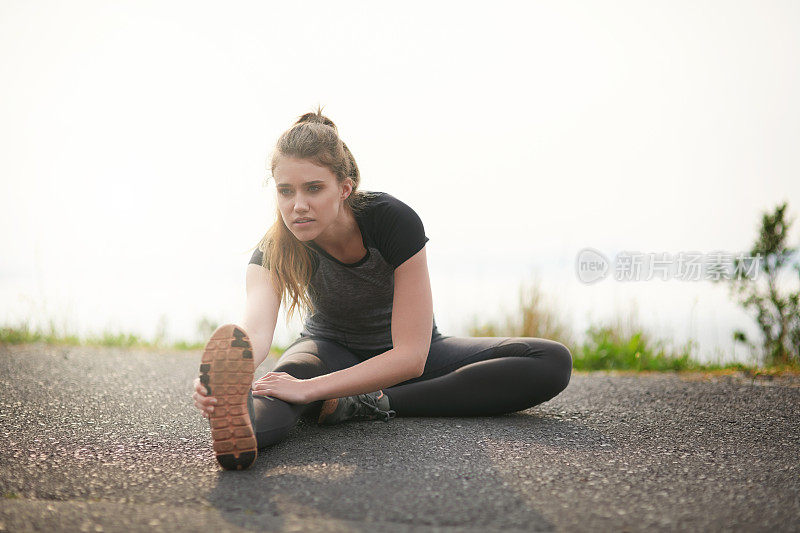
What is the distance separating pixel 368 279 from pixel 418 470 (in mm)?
969

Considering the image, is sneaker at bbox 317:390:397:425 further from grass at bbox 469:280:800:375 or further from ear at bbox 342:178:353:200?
grass at bbox 469:280:800:375

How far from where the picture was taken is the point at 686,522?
4.81ft

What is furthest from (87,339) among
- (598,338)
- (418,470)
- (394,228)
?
(418,470)

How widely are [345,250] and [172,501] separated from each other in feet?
4.07

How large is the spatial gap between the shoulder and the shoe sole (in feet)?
2.43

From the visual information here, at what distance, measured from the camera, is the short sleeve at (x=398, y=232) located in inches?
91.6

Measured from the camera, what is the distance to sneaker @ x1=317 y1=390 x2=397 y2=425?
236cm

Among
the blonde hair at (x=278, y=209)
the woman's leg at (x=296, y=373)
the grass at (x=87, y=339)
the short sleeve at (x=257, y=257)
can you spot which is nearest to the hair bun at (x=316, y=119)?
the blonde hair at (x=278, y=209)

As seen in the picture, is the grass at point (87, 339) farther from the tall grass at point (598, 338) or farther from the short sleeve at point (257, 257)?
the short sleeve at point (257, 257)

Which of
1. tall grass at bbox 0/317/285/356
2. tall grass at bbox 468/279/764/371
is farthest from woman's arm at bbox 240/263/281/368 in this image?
tall grass at bbox 468/279/764/371

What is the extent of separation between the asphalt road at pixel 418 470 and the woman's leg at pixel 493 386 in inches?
2.7

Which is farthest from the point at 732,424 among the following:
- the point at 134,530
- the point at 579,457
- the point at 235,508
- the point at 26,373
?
the point at 26,373

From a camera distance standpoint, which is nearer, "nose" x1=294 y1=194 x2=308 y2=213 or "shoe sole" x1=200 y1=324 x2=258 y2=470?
"shoe sole" x1=200 y1=324 x2=258 y2=470

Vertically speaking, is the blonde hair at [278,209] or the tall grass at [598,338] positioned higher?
the blonde hair at [278,209]
